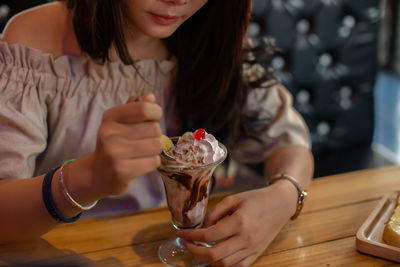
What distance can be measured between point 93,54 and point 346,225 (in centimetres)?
73

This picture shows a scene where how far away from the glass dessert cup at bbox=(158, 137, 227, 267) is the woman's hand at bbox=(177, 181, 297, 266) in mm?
26

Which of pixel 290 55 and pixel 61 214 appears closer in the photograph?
pixel 61 214

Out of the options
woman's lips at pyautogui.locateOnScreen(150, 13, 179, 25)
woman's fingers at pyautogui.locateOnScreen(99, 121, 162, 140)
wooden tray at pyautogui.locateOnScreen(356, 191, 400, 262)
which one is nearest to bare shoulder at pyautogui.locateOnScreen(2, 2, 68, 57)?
woman's lips at pyautogui.locateOnScreen(150, 13, 179, 25)

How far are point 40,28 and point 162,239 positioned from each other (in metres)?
0.60

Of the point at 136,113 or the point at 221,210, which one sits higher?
the point at 136,113

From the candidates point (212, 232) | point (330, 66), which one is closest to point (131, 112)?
point (212, 232)

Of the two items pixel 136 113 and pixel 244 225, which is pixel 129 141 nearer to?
pixel 136 113

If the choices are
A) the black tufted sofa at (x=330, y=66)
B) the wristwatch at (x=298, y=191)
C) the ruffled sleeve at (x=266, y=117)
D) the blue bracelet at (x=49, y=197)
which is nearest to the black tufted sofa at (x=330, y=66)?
the black tufted sofa at (x=330, y=66)

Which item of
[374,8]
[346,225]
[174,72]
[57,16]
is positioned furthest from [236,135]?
[374,8]

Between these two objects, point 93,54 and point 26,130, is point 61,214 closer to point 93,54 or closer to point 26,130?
point 26,130

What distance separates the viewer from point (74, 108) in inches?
45.0

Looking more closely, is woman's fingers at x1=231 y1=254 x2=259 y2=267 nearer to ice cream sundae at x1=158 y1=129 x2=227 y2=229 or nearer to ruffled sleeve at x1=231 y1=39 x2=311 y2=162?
ice cream sundae at x1=158 y1=129 x2=227 y2=229

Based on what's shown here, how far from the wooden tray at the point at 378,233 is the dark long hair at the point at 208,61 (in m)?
0.45

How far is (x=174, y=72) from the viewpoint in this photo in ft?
4.17
